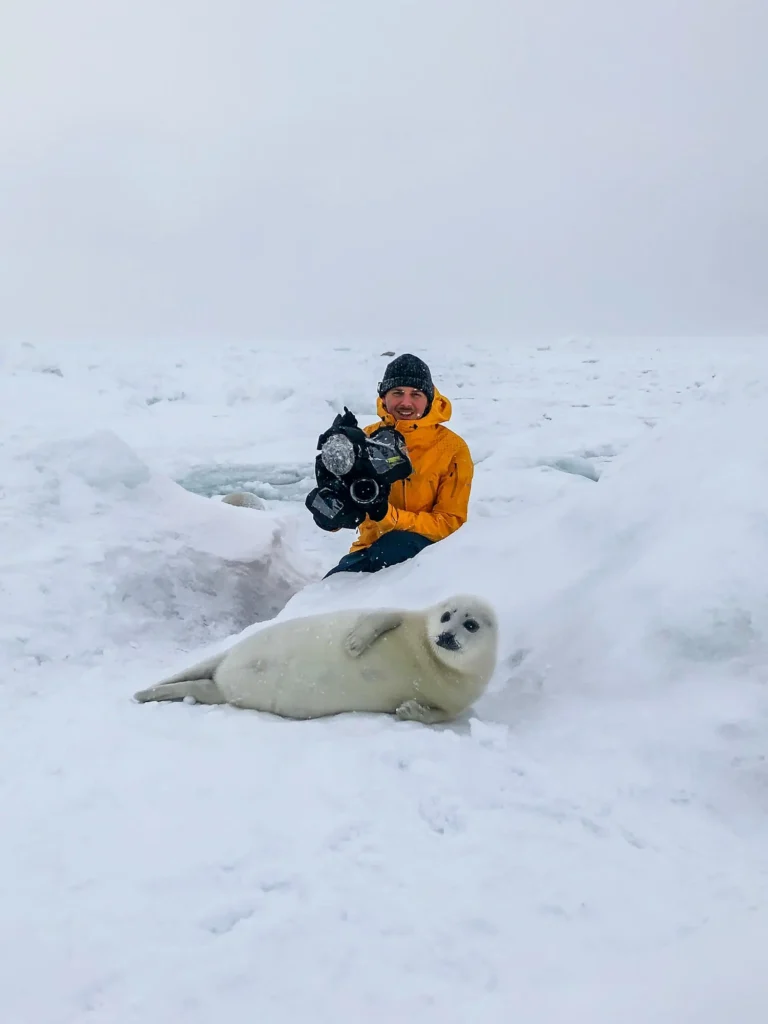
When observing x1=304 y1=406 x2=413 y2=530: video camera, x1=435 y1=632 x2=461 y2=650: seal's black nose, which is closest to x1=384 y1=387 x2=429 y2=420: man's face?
x1=304 y1=406 x2=413 y2=530: video camera

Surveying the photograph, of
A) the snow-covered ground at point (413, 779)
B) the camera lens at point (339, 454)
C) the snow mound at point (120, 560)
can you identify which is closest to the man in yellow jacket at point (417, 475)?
the snow-covered ground at point (413, 779)

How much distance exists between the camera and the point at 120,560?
9.45 ft

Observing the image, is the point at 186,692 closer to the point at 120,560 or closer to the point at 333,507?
the point at 333,507

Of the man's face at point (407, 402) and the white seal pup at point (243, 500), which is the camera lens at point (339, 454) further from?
the white seal pup at point (243, 500)

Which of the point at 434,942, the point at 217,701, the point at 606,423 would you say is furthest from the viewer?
the point at 606,423

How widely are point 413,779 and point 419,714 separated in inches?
14.7

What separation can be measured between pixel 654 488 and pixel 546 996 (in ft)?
5.22

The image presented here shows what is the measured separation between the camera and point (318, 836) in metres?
1.18

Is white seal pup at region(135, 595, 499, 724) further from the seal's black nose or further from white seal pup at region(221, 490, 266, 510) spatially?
white seal pup at region(221, 490, 266, 510)

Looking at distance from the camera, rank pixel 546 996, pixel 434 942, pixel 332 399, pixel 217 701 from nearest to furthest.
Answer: pixel 546 996 < pixel 434 942 < pixel 217 701 < pixel 332 399

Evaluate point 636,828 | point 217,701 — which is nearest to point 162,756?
point 217,701

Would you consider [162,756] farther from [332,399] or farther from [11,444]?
[332,399]

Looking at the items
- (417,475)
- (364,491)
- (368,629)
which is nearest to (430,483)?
(417,475)

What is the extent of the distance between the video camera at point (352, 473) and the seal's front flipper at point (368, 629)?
26.9 inches
